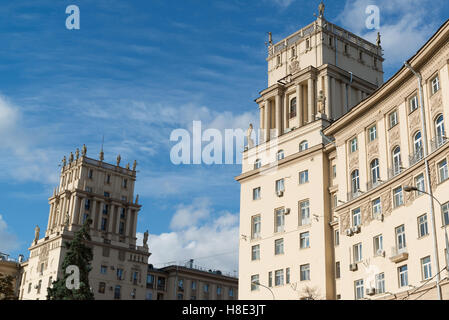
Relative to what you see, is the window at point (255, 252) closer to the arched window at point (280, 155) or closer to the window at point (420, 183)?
the arched window at point (280, 155)

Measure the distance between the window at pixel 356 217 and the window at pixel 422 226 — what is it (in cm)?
703

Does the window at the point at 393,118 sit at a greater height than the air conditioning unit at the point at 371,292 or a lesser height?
greater

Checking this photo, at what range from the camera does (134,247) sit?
102000 millimetres

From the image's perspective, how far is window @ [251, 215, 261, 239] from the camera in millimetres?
53575

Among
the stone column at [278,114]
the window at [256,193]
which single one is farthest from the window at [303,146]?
the window at [256,193]

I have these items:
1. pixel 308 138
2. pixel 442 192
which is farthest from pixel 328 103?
pixel 442 192

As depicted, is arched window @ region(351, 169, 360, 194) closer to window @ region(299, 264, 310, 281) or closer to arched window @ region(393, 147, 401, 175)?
arched window @ region(393, 147, 401, 175)

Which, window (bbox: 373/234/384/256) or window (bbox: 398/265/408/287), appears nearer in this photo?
window (bbox: 398/265/408/287)

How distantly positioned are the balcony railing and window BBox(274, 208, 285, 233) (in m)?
17.5

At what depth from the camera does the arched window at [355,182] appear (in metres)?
42.1

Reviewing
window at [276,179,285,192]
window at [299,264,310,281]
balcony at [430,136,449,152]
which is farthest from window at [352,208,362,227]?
window at [276,179,285,192]

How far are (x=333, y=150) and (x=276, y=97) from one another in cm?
1159

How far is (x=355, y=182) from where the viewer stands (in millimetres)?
42500
